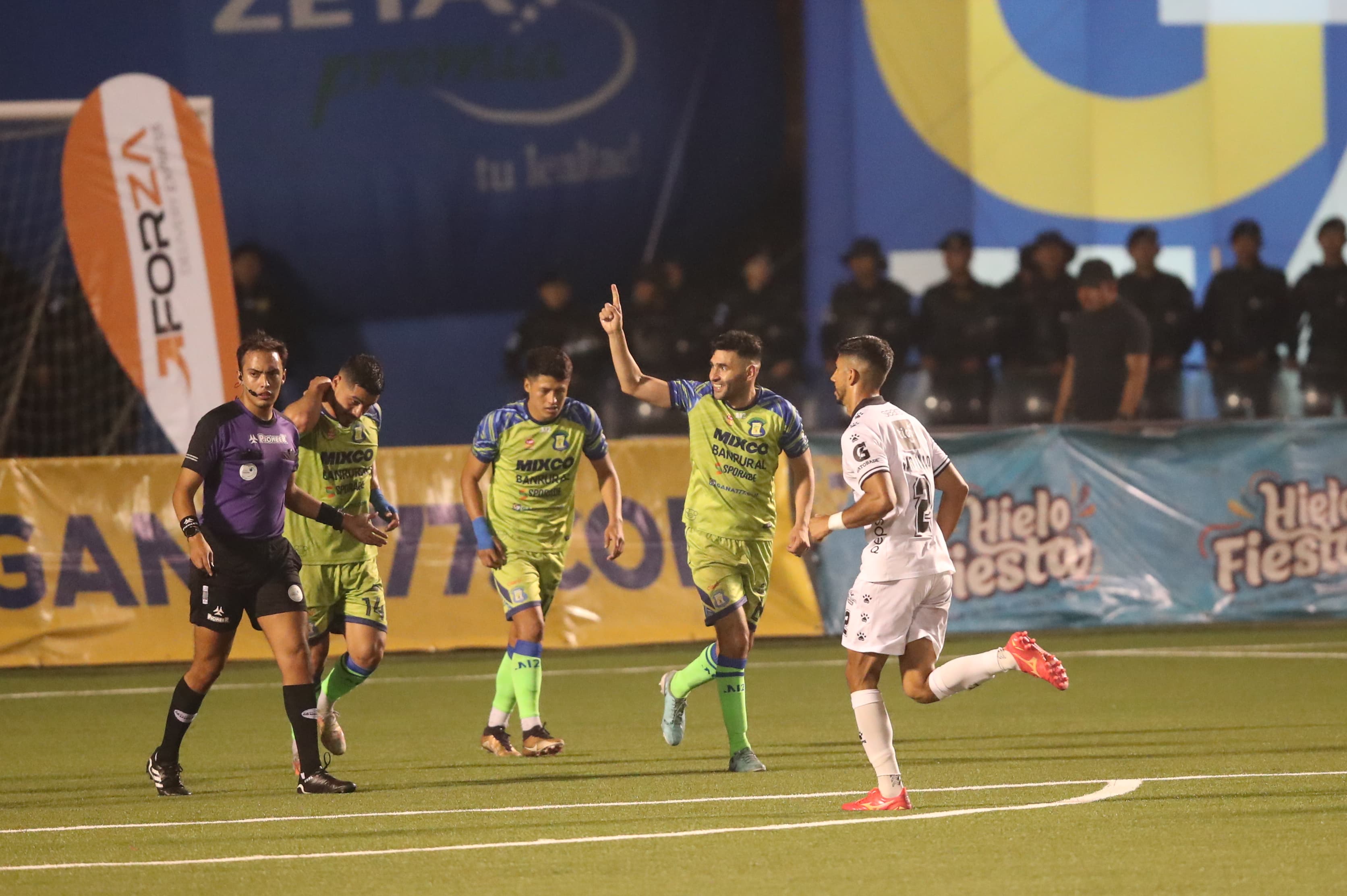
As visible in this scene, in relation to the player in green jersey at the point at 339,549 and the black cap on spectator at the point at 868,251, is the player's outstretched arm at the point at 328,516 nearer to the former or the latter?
the player in green jersey at the point at 339,549

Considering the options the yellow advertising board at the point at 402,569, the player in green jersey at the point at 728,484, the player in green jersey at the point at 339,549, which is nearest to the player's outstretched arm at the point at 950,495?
the player in green jersey at the point at 728,484

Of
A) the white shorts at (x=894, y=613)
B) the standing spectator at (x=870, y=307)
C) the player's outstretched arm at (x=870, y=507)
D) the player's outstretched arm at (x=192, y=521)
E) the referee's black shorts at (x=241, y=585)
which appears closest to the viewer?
the player's outstretched arm at (x=870, y=507)

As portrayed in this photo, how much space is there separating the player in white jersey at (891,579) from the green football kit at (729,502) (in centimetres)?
187

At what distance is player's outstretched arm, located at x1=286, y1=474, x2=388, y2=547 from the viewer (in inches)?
356

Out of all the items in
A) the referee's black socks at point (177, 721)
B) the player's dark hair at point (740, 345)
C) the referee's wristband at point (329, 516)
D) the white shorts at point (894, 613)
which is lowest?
the referee's black socks at point (177, 721)

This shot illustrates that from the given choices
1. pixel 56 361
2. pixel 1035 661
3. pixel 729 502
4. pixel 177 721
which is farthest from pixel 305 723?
pixel 56 361

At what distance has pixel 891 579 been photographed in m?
7.69

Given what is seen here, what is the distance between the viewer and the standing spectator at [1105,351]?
55.1 feet

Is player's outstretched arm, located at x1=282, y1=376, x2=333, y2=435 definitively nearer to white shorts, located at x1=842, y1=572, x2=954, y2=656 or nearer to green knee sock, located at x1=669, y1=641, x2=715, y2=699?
green knee sock, located at x1=669, y1=641, x2=715, y2=699

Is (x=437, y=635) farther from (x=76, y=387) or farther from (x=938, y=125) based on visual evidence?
(x=938, y=125)

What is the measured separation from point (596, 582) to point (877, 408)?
25.9 ft

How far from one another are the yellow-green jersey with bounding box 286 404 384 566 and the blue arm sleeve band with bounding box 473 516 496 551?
56 centimetres

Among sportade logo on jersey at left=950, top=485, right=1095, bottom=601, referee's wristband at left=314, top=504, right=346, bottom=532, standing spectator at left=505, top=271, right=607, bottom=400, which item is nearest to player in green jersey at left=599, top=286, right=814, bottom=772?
referee's wristband at left=314, top=504, right=346, bottom=532

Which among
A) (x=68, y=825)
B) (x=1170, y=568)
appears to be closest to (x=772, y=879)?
(x=68, y=825)
